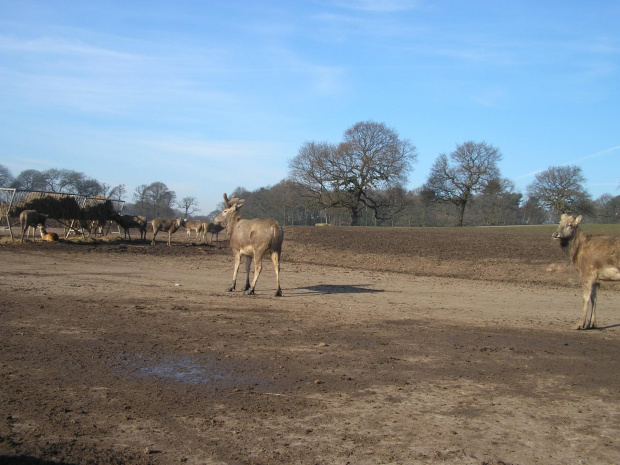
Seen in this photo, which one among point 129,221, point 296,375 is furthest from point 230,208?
point 129,221

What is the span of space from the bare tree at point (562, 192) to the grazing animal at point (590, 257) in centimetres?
4948

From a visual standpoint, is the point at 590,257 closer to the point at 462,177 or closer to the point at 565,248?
the point at 565,248

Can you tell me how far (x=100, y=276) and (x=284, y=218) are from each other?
53606 millimetres

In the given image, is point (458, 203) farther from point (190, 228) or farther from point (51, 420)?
point (51, 420)

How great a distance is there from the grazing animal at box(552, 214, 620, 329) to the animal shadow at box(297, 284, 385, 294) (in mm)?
Answer: 5931

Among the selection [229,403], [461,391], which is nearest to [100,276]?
[229,403]

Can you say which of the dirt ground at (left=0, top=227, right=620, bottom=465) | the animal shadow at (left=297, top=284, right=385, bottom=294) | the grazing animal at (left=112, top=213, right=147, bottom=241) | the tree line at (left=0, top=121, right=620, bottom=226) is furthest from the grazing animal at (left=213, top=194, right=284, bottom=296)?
the tree line at (left=0, top=121, right=620, bottom=226)

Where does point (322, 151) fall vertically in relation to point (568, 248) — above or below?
above

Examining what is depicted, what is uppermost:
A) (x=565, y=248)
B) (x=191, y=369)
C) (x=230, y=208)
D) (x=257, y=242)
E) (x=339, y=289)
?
(x=230, y=208)

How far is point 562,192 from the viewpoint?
58312 millimetres

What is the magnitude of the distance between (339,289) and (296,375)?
9465 millimetres

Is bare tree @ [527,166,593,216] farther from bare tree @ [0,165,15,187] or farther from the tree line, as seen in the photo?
bare tree @ [0,165,15,187]

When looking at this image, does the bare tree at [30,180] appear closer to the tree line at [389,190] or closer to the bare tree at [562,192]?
the tree line at [389,190]

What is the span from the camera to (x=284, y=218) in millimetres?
69562
